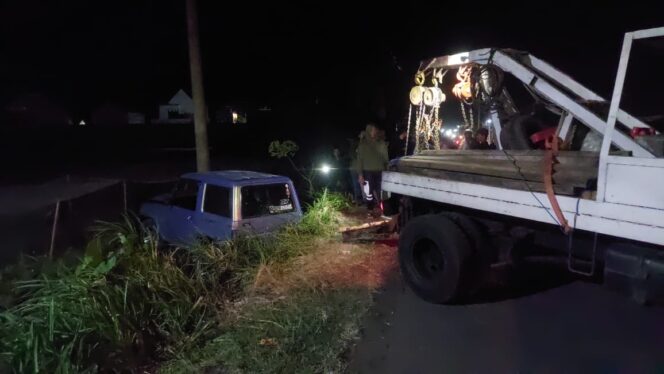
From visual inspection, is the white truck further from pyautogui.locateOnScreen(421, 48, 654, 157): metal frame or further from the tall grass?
the tall grass

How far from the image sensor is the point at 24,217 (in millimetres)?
5734

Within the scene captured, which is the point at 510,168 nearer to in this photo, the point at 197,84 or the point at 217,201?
the point at 217,201

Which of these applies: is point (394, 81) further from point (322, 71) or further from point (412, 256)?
point (412, 256)

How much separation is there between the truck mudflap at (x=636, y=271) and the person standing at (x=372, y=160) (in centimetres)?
584

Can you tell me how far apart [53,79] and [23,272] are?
4650cm

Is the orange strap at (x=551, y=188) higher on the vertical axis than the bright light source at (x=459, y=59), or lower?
lower

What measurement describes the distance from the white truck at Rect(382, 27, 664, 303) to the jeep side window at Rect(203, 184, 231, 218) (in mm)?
1983

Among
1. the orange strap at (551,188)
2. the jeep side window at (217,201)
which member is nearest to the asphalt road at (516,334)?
the orange strap at (551,188)

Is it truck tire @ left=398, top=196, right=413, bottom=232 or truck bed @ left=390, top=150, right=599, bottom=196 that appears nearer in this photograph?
truck bed @ left=390, top=150, right=599, bottom=196

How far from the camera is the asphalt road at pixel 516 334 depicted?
12.8 feet

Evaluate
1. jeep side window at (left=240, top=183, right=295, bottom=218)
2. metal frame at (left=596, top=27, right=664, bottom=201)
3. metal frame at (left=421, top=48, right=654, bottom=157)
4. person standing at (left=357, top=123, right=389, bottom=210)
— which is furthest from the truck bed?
person standing at (left=357, top=123, right=389, bottom=210)

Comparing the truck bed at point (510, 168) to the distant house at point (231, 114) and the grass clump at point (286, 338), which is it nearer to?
the grass clump at point (286, 338)

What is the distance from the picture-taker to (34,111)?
44.5 metres

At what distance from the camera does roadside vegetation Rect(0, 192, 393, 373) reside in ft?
12.5
